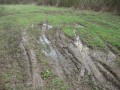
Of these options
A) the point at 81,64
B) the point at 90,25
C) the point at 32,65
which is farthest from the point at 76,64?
the point at 90,25

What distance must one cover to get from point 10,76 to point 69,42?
333cm

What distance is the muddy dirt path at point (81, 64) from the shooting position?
6070 millimetres

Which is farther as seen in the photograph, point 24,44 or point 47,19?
point 47,19

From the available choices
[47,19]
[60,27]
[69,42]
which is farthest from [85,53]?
[47,19]

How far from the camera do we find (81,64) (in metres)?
7.17

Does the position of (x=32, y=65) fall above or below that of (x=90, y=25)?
below

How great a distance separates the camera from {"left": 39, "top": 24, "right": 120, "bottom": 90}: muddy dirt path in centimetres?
607

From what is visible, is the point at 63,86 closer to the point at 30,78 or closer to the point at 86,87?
the point at 86,87

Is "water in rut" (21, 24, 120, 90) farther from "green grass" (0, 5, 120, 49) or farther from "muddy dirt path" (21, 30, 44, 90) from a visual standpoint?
"green grass" (0, 5, 120, 49)

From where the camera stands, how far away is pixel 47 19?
13.2m

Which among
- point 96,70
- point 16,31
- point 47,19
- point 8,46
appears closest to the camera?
point 96,70

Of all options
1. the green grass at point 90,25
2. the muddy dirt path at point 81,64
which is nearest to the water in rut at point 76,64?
the muddy dirt path at point 81,64

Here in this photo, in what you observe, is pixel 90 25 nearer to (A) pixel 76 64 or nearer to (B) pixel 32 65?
(A) pixel 76 64

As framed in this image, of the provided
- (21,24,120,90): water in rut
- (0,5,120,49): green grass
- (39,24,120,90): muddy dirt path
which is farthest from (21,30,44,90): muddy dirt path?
(0,5,120,49): green grass
